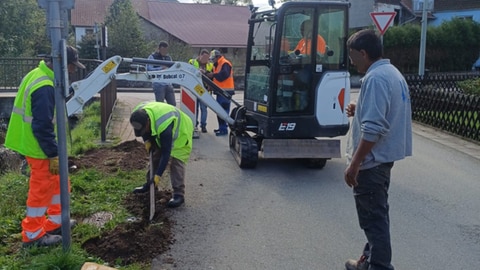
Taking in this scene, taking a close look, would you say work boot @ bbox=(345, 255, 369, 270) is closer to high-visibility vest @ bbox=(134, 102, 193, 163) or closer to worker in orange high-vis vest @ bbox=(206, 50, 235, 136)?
high-visibility vest @ bbox=(134, 102, 193, 163)

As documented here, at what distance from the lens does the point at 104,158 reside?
8578mm

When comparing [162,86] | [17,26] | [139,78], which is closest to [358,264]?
[139,78]

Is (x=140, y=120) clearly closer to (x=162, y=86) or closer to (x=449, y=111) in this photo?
(x=162, y=86)

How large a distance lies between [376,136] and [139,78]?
17.0ft

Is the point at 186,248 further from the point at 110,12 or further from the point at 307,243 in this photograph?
the point at 110,12

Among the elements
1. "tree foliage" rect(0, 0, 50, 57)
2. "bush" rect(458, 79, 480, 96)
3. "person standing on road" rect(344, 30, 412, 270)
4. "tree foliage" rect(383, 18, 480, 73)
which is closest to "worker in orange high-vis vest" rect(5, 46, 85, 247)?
"person standing on road" rect(344, 30, 412, 270)

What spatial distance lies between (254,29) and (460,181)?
4183mm

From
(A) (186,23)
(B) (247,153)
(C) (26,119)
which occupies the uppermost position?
(A) (186,23)

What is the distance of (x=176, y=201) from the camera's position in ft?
20.9

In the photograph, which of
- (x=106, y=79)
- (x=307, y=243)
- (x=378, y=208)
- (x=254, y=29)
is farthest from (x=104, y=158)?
(x=378, y=208)

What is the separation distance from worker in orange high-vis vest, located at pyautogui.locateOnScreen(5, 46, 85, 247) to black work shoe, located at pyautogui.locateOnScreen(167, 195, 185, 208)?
160 cm

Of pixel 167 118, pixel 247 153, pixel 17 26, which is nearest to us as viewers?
pixel 167 118

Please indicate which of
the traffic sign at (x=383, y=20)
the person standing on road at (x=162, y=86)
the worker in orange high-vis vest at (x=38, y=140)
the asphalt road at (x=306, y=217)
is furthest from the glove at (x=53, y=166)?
the traffic sign at (x=383, y=20)

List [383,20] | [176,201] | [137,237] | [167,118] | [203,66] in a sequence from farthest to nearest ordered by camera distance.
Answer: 1. [383,20]
2. [203,66]
3. [176,201]
4. [167,118]
5. [137,237]
